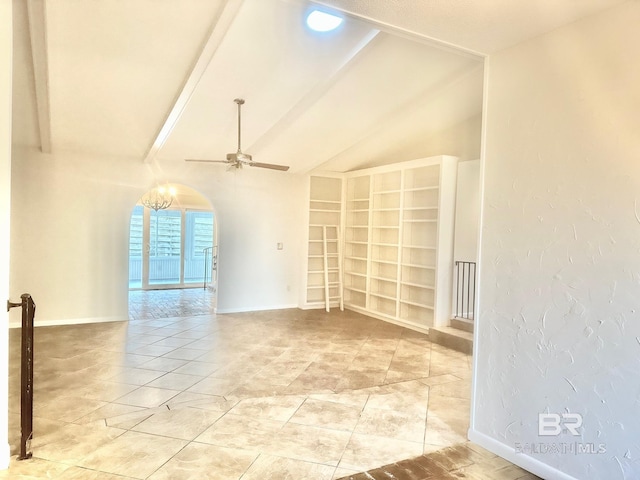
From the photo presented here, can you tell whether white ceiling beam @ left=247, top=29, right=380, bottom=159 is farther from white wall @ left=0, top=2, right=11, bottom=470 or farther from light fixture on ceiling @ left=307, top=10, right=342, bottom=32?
white wall @ left=0, top=2, right=11, bottom=470

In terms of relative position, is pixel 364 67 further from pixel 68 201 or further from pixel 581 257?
pixel 68 201

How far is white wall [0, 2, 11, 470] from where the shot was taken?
212 cm

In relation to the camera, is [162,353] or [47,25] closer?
[47,25]

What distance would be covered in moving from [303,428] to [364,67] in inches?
132

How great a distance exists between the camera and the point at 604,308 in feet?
6.70

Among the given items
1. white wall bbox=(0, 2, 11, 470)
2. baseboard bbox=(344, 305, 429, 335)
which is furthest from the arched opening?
white wall bbox=(0, 2, 11, 470)

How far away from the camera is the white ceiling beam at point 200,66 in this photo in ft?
9.70

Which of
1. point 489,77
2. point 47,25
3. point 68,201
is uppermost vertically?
point 47,25

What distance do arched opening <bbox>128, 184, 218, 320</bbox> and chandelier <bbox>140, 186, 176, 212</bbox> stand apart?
47mm

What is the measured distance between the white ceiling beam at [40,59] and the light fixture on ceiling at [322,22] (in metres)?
1.93

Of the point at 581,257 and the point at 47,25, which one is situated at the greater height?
the point at 47,25

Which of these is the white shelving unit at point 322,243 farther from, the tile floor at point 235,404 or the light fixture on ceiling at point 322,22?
the light fixture on ceiling at point 322,22

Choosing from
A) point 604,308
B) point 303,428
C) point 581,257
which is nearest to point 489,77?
point 581,257

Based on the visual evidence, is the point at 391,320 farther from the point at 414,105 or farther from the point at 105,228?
the point at 105,228
